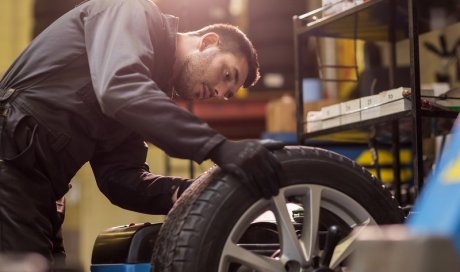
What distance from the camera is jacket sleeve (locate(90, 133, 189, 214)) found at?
6.75 ft

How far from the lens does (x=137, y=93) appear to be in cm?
→ 157

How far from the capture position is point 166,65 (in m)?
1.98

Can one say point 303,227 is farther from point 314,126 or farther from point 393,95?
point 314,126

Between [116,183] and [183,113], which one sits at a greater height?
[183,113]

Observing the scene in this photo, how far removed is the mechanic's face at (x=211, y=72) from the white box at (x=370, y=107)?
690 millimetres

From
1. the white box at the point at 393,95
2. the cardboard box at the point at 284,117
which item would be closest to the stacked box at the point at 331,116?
the white box at the point at 393,95

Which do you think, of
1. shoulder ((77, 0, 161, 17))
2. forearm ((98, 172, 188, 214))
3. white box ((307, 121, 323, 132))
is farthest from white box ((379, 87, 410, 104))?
shoulder ((77, 0, 161, 17))

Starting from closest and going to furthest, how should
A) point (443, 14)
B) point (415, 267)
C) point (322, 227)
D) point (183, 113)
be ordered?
point (415, 267) → point (183, 113) → point (322, 227) → point (443, 14)

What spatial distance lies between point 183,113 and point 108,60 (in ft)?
0.73

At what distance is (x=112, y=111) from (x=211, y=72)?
50 centimetres

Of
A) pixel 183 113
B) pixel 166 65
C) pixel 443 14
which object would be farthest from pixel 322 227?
pixel 443 14

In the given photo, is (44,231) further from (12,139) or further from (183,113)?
(183,113)

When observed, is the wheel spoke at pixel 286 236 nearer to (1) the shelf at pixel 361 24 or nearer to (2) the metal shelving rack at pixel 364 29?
(2) the metal shelving rack at pixel 364 29

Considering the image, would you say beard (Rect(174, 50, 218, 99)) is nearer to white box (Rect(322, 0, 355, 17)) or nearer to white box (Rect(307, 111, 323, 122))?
white box (Rect(322, 0, 355, 17))
